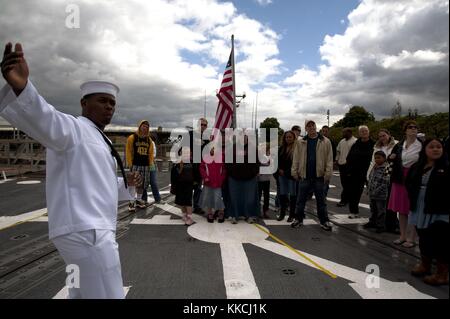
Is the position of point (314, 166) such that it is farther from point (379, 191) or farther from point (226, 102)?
point (226, 102)

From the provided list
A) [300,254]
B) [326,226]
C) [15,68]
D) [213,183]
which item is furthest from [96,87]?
[326,226]

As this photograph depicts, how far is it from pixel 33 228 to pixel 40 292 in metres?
2.67

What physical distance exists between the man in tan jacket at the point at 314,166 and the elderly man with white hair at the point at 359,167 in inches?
53.6

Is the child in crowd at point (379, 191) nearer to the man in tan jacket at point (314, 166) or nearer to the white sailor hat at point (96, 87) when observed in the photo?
the man in tan jacket at point (314, 166)

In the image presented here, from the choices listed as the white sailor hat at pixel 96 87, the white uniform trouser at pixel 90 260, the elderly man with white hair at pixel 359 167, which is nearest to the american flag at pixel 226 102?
the elderly man with white hair at pixel 359 167

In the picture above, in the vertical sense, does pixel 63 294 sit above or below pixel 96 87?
below

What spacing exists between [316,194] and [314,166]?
512 millimetres

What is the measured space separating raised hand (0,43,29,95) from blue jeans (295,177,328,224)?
4.67 m

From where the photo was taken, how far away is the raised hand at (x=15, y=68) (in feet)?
3.86

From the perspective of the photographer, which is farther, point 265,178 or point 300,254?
point 265,178

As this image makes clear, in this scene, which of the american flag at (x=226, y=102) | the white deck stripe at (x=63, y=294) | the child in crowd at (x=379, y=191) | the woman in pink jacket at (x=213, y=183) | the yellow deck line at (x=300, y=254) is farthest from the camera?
the american flag at (x=226, y=102)

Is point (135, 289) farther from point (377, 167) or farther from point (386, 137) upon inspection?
point (386, 137)

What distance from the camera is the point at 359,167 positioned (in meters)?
6.18

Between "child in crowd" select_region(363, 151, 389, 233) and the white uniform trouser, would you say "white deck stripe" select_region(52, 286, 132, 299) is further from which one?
"child in crowd" select_region(363, 151, 389, 233)
